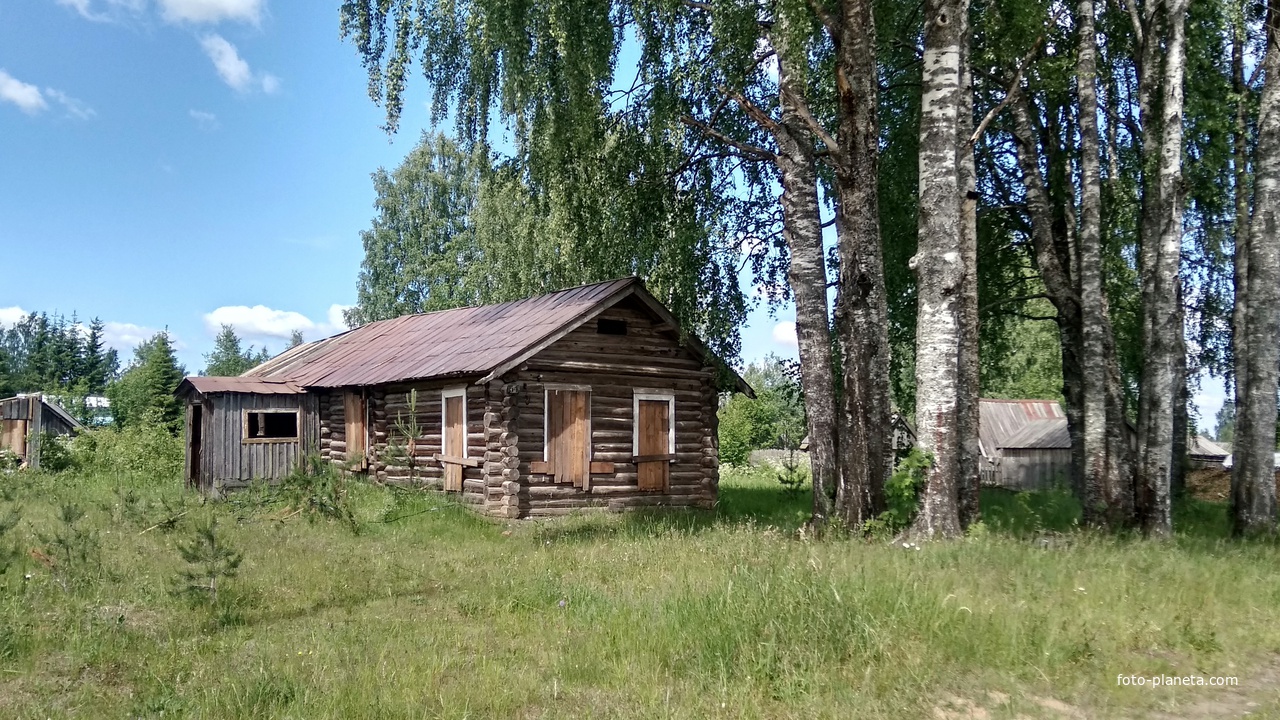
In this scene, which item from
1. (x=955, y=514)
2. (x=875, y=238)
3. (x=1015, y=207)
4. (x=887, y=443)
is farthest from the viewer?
(x=1015, y=207)

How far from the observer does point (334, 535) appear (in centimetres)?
1287

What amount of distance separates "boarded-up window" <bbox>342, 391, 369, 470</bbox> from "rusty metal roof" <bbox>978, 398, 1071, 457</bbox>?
25.7 meters

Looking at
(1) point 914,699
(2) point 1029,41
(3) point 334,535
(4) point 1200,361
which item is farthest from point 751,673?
(4) point 1200,361

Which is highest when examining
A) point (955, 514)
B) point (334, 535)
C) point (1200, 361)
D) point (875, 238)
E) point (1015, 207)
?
point (1015, 207)

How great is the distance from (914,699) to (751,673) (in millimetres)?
1006

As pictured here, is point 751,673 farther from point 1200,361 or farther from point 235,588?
point 1200,361

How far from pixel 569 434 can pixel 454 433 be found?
8.56 feet

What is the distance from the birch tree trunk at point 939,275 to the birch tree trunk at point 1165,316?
12.5 feet

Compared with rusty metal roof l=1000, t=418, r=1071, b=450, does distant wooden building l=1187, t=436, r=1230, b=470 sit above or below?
below

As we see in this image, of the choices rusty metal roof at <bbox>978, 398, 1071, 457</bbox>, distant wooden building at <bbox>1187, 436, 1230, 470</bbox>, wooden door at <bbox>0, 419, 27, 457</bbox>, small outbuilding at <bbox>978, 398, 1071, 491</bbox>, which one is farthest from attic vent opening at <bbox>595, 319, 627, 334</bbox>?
distant wooden building at <bbox>1187, 436, 1230, 470</bbox>

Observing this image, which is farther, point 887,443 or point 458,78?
point 458,78

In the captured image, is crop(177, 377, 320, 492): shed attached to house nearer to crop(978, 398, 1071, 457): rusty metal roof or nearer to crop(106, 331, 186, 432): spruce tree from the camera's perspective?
crop(106, 331, 186, 432): spruce tree

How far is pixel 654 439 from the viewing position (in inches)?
688

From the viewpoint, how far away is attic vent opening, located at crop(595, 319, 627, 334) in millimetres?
17078
